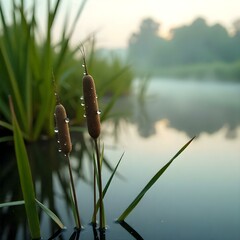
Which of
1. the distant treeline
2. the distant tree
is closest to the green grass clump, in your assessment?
the distant treeline

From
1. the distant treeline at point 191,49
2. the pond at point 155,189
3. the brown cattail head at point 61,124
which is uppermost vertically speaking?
the distant treeline at point 191,49

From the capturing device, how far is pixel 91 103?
1.99 feet

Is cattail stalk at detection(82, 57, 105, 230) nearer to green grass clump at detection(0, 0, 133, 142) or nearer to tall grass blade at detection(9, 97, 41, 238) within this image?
tall grass blade at detection(9, 97, 41, 238)

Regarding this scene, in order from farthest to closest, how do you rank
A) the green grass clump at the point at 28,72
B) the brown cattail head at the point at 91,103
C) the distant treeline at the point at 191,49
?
the distant treeline at the point at 191,49 < the green grass clump at the point at 28,72 < the brown cattail head at the point at 91,103

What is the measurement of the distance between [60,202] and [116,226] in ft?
0.78

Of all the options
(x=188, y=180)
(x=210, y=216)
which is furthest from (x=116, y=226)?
(x=188, y=180)

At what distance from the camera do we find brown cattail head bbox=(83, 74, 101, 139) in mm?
601

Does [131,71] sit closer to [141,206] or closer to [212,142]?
[212,142]

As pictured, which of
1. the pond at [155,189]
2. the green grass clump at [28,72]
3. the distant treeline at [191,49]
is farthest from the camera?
the distant treeline at [191,49]

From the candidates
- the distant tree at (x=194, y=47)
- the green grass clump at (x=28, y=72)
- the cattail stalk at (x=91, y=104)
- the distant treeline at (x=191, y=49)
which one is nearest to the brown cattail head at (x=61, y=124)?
the cattail stalk at (x=91, y=104)

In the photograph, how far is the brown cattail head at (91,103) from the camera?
60 centimetres

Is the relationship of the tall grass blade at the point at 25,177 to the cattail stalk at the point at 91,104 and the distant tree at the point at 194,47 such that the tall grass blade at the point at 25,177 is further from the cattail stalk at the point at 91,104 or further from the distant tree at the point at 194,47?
the distant tree at the point at 194,47

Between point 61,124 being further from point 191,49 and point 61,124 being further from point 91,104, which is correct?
point 191,49

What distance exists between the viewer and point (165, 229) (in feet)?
Answer: 2.57
